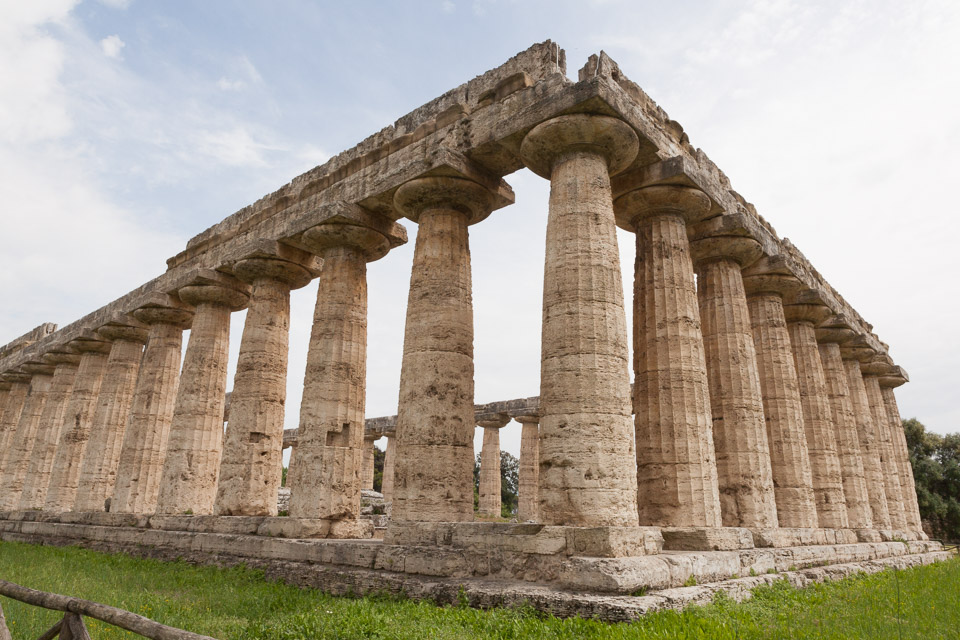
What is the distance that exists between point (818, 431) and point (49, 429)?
30.3 metres

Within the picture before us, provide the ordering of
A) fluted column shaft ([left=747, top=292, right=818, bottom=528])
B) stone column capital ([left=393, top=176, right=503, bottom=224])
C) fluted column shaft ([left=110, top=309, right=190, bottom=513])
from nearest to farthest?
stone column capital ([left=393, top=176, right=503, bottom=224]) → fluted column shaft ([left=747, top=292, right=818, bottom=528]) → fluted column shaft ([left=110, top=309, right=190, bottom=513])

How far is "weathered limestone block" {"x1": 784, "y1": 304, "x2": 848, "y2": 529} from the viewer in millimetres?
19172

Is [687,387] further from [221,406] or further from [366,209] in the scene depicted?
[221,406]

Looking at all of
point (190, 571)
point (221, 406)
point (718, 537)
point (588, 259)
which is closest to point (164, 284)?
point (221, 406)

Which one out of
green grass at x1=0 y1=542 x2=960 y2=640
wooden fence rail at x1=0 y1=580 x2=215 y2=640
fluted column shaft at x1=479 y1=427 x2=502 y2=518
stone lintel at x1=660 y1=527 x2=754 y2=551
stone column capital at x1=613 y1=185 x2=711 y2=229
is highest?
stone column capital at x1=613 y1=185 x2=711 y2=229

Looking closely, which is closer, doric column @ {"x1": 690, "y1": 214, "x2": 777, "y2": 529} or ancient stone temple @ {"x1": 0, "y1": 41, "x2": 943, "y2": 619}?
ancient stone temple @ {"x1": 0, "y1": 41, "x2": 943, "y2": 619}

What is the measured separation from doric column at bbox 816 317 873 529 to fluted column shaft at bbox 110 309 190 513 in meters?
22.6

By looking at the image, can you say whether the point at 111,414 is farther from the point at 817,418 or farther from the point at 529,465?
the point at 817,418

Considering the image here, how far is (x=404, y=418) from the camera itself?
12656 mm

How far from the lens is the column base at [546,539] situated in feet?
29.7

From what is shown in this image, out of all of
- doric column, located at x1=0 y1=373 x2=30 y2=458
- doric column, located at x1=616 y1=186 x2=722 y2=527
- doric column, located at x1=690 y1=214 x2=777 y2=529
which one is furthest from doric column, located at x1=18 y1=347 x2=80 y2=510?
doric column, located at x1=690 y1=214 x2=777 y2=529

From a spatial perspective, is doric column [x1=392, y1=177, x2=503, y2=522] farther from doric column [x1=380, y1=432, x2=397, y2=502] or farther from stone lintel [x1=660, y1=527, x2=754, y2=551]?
doric column [x1=380, y1=432, x2=397, y2=502]

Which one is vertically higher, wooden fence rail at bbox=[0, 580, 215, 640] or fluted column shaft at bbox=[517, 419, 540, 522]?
fluted column shaft at bbox=[517, 419, 540, 522]

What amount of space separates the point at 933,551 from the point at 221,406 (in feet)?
81.8
